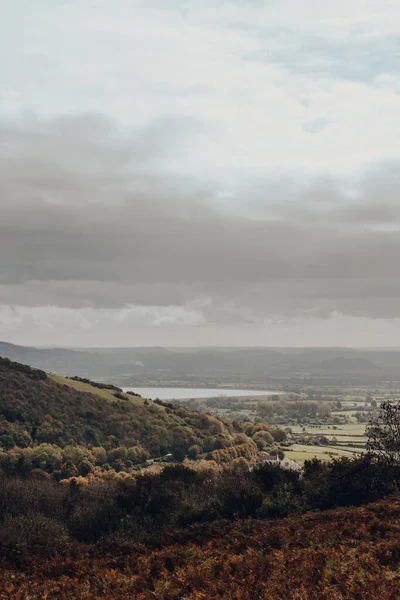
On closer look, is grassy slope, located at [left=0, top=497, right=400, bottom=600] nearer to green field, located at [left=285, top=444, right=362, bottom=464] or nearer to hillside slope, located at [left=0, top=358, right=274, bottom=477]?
hillside slope, located at [left=0, top=358, right=274, bottom=477]

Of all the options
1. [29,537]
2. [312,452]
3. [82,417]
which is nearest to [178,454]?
[82,417]

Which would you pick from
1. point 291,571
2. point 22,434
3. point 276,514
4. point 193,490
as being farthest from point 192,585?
point 22,434

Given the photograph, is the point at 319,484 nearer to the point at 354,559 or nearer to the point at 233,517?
the point at 233,517

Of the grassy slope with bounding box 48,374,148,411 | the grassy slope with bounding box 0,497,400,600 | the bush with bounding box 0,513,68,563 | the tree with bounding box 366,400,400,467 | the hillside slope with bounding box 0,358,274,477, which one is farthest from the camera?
the grassy slope with bounding box 48,374,148,411

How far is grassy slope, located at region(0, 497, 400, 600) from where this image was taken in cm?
1199

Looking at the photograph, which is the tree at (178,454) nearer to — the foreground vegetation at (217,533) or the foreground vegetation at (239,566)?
the foreground vegetation at (217,533)

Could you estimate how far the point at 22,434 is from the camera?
97125 mm

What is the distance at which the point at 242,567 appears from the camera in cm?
1417

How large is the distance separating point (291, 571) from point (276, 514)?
1670cm

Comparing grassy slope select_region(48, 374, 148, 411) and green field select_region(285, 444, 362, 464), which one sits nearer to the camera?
green field select_region(285, 444, 362, 464)

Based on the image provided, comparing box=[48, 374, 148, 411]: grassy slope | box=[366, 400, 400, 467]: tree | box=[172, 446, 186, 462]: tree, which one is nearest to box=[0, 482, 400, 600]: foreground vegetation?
box=[366, 400, 400, 467]: tree

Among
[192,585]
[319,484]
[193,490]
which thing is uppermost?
[192,585]

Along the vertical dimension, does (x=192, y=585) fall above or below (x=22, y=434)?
above

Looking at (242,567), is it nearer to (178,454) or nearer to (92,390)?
(178,454)
